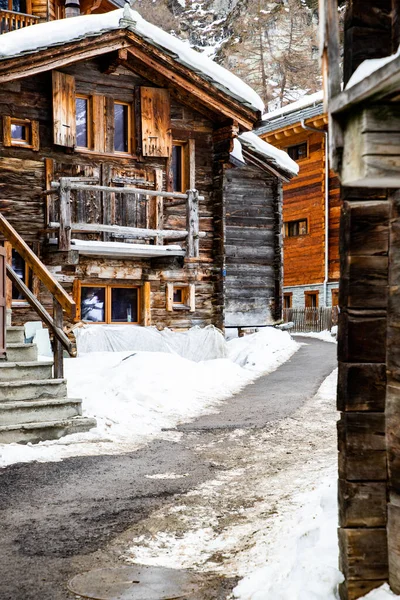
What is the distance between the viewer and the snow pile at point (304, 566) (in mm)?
3607

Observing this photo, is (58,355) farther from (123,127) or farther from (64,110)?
(123,127)

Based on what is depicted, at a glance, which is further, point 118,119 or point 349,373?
point 118,119

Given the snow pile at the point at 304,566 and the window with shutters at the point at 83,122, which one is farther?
the window with shutters at the point at 83,122

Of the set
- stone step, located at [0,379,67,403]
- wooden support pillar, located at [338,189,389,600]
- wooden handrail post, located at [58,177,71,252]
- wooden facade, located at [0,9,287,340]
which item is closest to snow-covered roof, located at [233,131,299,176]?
wooden facade, located at [0,9,287,340]

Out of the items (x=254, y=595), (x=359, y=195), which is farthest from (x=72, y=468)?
(x=359, y=195)

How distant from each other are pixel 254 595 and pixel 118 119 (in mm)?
13630

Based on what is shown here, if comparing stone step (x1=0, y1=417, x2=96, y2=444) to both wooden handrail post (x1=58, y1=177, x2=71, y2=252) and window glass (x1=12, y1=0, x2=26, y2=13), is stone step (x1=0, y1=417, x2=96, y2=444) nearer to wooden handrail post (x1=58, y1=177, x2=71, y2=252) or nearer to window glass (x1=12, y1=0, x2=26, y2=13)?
wooden handrail post (x1=58, y1=177, x2=71, y2=252)

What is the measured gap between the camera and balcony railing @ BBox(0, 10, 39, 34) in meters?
18.4

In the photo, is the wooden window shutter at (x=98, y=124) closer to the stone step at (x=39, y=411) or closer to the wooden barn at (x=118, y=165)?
the wooden barn at (x=118, y=165)

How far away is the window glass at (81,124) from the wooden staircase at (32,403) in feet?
23.9

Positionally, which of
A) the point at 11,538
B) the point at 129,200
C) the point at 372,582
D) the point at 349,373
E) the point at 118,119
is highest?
the point at 118,119

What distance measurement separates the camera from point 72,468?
7.05m

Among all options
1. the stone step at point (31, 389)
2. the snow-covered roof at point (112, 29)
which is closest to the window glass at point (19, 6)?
the snow-covered roof at point (112, 29)

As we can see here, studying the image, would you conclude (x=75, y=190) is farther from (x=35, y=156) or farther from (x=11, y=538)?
(x=11, y=538)
